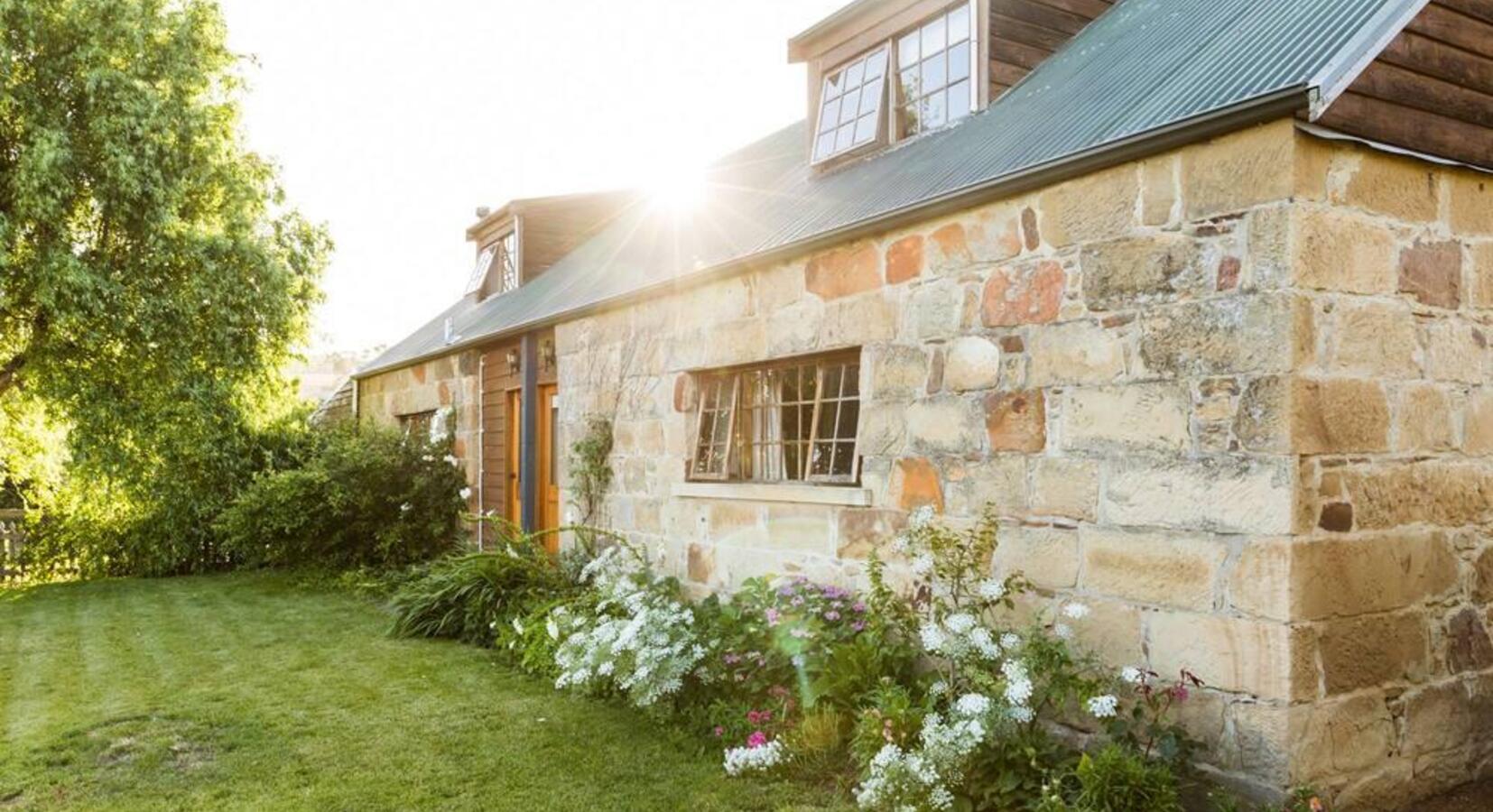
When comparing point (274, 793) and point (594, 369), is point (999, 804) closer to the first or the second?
point (274, 793)

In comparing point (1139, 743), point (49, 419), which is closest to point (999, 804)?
point (1139, 743)

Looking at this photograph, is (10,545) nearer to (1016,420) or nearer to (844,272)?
(844,272)

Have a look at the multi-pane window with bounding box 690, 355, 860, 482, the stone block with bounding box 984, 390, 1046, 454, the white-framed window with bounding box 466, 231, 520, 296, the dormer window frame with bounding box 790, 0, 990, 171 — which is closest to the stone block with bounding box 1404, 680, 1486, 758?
the stone block with bounding box 984, 390, 1046, 454

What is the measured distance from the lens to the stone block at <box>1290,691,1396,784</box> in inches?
158

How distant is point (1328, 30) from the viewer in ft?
15.6

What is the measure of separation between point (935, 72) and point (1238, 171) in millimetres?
4250

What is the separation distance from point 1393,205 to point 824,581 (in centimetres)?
361

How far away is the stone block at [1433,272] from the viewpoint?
14.9 ft

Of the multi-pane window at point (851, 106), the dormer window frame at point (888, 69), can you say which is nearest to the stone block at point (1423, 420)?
the dormer window frame at point (888, 69)

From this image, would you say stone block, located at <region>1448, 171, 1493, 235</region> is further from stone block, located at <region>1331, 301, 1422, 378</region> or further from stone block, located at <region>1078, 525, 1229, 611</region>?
stone block, located at <region>1078, 525, 1229, 611</region>

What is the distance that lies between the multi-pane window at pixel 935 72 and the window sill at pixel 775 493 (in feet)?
10.2

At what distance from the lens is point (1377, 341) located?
173 inches

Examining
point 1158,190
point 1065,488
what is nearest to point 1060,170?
point 1158,190

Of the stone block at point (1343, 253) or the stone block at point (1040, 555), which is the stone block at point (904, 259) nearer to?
the stone block at point (1040, 555)
